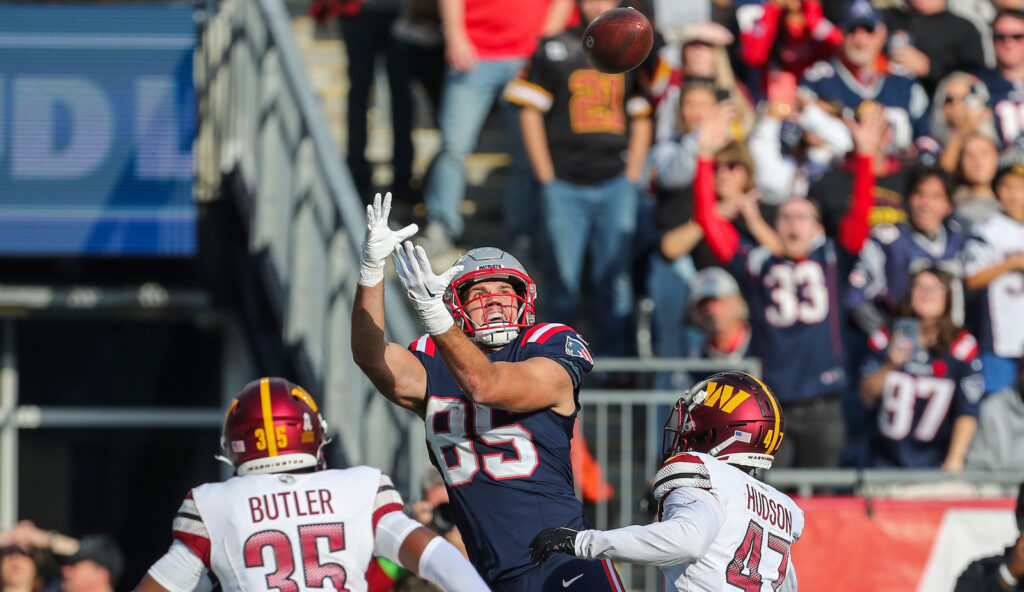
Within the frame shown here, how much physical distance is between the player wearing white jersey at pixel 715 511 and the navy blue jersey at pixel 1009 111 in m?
5.78

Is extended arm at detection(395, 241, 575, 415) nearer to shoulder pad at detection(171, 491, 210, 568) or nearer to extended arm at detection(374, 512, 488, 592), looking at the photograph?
extended arm at detection(374, 512, 488, 592)

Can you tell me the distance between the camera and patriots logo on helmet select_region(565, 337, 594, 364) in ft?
18.6

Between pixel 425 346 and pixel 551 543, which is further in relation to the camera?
pixel 425 346

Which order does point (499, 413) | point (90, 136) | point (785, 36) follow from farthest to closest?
point (785, 36)
point (90, 136)
point (499, 413)

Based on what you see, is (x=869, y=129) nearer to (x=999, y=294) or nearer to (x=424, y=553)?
(x=999, y=294)

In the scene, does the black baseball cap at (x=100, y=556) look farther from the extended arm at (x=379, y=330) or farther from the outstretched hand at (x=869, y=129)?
the outstretched hand at (x=869, y=129)

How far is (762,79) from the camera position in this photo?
36.3 ft

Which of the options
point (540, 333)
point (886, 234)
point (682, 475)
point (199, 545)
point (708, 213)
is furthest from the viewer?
point (886, 234)

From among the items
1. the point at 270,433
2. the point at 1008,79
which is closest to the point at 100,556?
the point at 270,433

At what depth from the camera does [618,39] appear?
6891 millimetres

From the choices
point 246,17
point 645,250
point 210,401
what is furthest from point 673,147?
point 210,401

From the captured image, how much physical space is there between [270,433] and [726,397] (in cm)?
158

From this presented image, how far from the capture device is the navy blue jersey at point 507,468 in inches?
220

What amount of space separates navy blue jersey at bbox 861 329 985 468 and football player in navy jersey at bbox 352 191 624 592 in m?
3.76
